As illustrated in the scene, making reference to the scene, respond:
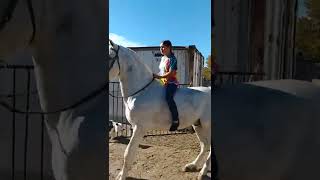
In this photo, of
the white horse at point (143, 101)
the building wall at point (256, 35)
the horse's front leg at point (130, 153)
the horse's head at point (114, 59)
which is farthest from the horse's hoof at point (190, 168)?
the building wall at point (256, 35)

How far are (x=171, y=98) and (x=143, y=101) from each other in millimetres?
233

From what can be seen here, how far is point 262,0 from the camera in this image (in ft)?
3.27

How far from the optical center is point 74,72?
1.15 metres

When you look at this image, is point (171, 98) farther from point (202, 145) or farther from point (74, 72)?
point (74, 72)

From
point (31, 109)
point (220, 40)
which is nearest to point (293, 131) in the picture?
point (220, 40)

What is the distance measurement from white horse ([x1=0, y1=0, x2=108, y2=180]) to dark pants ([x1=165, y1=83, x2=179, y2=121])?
1724 millimetres

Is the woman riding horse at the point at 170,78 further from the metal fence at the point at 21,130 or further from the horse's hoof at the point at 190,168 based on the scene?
the metal fence at the point at 21,130

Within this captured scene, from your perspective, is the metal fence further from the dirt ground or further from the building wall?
the dirt ground

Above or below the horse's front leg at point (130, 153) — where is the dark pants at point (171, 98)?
above

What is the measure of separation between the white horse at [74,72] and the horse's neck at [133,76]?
158cm

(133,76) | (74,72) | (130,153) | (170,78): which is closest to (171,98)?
(170,78)

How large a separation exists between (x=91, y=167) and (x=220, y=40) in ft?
1.91

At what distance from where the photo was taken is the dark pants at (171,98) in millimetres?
2908

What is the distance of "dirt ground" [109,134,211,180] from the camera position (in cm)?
290
